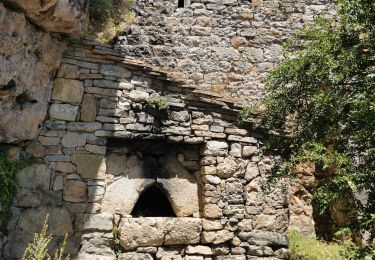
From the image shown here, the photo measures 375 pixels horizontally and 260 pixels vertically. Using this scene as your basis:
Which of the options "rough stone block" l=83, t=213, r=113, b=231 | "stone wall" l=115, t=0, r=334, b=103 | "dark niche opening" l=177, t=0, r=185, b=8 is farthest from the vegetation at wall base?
"dark niche opening" l=177, t=0, r=185, b=8

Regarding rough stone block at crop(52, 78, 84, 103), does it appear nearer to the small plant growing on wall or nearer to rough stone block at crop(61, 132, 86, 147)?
rough stone block at crop(61, 132, 86, 147)

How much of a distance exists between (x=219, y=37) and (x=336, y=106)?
4.24 m

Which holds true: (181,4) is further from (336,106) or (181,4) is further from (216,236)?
(216,236)

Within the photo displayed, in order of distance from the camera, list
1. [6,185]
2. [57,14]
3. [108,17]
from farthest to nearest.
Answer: [108,17] → [57,14] → [6,185]

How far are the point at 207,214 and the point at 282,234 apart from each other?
3.73ft

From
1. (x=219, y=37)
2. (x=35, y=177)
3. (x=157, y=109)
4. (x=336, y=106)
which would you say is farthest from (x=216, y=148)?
(x=219, y=37)

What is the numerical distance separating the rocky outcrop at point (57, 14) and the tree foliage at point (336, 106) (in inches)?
109

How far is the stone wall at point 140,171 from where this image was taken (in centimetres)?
510

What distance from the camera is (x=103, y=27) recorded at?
325 inches

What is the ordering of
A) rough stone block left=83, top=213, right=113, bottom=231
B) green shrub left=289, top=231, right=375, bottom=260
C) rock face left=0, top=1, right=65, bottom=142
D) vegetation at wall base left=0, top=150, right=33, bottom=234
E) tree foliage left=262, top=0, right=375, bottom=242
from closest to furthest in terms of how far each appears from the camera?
1. tree foliage left=262, top=0, right=375, bottom=242
2. rock face left=0, top=1, right=65, bottom=142
3. vegetation at wall base left=0, top=150, right=33, bottom=234
4. rough stone block left=83, top=213, right=113, bottom=231
5. green shrub left=289, top=231, right=375, bottom=260

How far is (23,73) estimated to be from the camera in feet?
15.9

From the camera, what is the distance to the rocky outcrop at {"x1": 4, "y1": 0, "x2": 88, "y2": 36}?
179 inches

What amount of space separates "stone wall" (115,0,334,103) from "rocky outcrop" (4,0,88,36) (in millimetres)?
2771

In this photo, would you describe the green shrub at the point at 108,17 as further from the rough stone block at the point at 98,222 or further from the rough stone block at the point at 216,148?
the rough stone block at the point at 98,222
